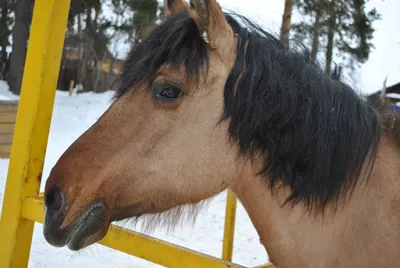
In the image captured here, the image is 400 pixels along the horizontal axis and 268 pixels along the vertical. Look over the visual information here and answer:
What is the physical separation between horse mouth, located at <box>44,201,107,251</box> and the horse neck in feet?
1.94

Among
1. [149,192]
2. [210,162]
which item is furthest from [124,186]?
[210,162]

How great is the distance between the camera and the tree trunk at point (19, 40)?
1708cm

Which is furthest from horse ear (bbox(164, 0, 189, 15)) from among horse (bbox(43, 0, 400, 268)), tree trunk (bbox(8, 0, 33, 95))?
tree trunk (bbox(8, 0, 33, 95))

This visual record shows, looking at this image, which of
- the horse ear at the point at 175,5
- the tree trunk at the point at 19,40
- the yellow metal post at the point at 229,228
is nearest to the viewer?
the horse ear at the point at 175,5

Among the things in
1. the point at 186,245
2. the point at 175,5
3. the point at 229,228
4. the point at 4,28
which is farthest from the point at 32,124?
the point at 4,28

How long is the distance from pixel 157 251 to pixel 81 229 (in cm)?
76

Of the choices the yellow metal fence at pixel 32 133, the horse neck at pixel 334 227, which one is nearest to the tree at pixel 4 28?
the yellow metal fence at pixel 32 133

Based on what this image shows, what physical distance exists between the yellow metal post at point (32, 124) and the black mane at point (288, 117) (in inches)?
54.5

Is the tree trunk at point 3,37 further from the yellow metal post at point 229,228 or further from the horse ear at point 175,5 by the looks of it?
the horse ear at point 175,5

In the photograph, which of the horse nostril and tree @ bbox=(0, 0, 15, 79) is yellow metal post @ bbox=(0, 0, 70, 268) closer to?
the horse nostril

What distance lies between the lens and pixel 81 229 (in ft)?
5.42

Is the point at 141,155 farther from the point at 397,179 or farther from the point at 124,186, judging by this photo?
the point at 397,179

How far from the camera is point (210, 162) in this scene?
175 centimetres

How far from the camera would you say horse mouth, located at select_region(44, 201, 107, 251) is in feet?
5.37
